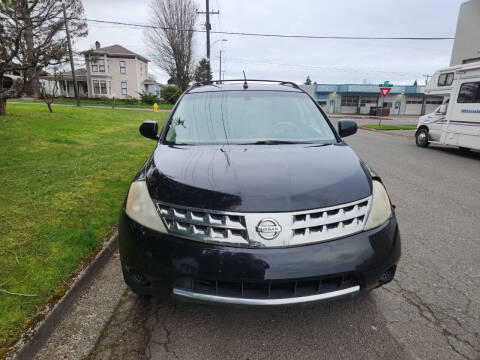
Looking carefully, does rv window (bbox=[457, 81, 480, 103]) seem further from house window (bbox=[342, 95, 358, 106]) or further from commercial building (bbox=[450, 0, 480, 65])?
house window (bbox=[342, 95, 358, 106])

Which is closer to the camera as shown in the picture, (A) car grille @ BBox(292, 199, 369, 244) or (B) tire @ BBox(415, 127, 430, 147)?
(A) car grille @ BBox(292, 199, 369, 244)

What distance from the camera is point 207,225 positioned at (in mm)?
1631

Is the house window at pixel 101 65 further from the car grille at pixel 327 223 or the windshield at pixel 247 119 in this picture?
the car grille at pixel 327 223

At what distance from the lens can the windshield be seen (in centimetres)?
265

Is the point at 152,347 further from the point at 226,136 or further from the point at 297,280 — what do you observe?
the point at 226,136

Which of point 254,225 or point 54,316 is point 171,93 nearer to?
point 54,316

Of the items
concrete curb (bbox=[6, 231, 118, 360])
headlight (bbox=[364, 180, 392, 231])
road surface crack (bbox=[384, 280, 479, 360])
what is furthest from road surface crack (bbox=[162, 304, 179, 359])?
road surface crack (bbox=[384, 280, 479, 360])

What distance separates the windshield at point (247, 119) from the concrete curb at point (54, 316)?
1.27 metres

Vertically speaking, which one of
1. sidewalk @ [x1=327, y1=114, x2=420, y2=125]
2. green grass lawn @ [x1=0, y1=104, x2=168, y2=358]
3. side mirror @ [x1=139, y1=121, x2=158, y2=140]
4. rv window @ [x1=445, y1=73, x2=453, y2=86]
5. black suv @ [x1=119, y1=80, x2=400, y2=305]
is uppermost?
rv window @ [x1=445, y1=73, x2=453, y2=86]

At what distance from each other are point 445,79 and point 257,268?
1210cm

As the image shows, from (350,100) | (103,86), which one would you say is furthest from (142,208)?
(350,100)

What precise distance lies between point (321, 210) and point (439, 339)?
1213 mm

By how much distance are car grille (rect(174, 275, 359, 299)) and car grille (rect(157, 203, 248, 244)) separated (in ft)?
0.78

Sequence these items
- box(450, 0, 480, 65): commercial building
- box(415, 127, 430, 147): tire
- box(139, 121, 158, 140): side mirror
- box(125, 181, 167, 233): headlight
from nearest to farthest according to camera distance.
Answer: box(125, 181, 167, 233): headlight → box(139, 121, 158, 140): side mirror → box(415, 127, 430, 147): tire → box(450, 0, 480, 65): commercial building
